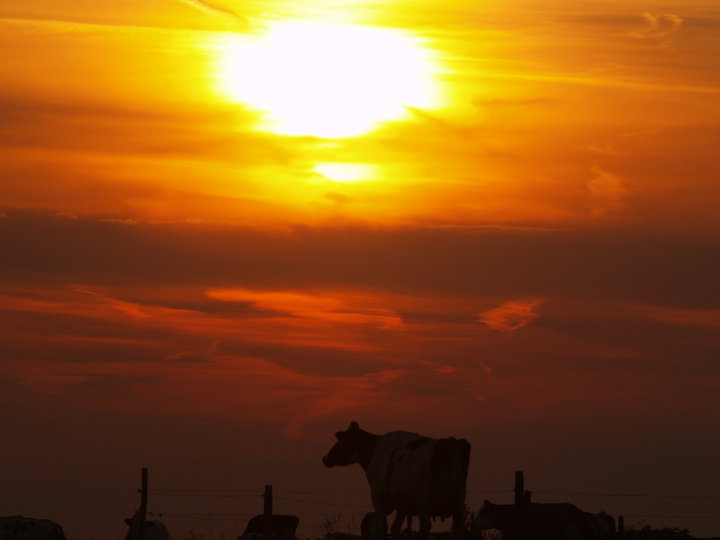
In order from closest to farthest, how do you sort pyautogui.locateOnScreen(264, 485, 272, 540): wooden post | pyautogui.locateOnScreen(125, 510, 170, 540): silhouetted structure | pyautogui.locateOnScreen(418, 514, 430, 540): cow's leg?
pyautogui.locateOnScreen(418, 514, 430, 540): cow's leg → pyautogui.locateOnScreen(264, 485, 272, 540): wooden post → pyautogui.locateOnScreen(125, 510, 170, 540): silhouetted structure

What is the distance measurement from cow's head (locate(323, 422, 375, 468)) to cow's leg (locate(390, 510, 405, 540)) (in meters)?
1.92

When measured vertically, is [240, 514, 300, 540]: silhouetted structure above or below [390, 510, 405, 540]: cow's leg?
above

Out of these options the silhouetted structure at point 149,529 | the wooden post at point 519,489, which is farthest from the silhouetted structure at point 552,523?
the silhouetted structure at point 149,529

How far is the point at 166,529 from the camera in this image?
A: 51.8m

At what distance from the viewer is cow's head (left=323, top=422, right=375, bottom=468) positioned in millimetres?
35250

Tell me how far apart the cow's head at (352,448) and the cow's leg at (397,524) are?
192 centimetres

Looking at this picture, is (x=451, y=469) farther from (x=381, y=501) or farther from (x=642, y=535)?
(x=642, y=535)

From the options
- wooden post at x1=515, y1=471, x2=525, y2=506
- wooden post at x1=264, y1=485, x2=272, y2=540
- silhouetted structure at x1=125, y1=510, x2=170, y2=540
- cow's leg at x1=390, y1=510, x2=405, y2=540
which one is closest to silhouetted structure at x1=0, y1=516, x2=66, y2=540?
silhouetted structure at x1=125, y1=510, x2=170, y2=540

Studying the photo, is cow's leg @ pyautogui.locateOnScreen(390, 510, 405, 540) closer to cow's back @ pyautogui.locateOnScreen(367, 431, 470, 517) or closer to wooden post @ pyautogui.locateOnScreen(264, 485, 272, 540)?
cow's back @ pyautogui.locateOnScreen(367, 431, 470, 517)

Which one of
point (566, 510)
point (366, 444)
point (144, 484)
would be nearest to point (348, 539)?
point (366, 444)

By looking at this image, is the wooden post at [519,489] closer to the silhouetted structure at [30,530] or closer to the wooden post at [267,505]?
the wooden post at [267,505]

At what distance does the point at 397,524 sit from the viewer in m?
33.3

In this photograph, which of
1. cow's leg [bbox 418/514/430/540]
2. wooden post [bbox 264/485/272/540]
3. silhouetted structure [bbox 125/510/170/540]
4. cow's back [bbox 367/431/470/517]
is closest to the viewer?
cow's leg [bbox 418/514/430/540]

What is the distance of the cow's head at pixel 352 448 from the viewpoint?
35.2 meters
